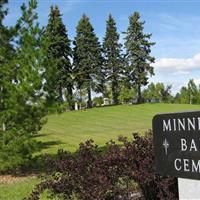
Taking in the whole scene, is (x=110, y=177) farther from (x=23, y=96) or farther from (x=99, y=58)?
(x=99, y=58)

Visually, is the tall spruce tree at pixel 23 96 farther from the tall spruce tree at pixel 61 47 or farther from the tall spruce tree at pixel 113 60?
the tall spruce tree at pixel 113 60

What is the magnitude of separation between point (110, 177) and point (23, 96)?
31.0ft

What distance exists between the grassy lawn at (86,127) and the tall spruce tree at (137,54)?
527 centimetres

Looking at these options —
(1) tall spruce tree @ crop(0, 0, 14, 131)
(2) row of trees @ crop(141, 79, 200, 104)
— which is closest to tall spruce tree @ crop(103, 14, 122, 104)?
(2) row of trees @ crop(141, 79, 200, 104)

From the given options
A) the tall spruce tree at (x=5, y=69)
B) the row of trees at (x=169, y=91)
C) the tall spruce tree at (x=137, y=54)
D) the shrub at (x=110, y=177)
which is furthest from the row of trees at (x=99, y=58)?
the shrub at (x=110, y=177)

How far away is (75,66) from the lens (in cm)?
6262

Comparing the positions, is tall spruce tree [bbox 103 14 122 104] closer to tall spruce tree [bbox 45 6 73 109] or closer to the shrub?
tall spruce tree [bbox 45 6 73 109]

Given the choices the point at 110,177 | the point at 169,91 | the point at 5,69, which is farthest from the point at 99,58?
the point at 110,177

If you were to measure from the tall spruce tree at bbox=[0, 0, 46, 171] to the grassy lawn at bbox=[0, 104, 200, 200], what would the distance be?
1.08m

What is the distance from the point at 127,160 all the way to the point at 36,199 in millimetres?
1293

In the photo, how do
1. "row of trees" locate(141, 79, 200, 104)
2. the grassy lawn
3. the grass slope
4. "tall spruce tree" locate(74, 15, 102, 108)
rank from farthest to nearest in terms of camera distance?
"row of trees" locate(141, 79, 200, 104) < "tall spruce tree" locate(74, 15, 102, 108) < the grass slope < the grassy lawn

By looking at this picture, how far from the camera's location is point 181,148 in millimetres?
3500

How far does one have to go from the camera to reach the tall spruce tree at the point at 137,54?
66438mm

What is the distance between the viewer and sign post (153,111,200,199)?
3389 millimetres
